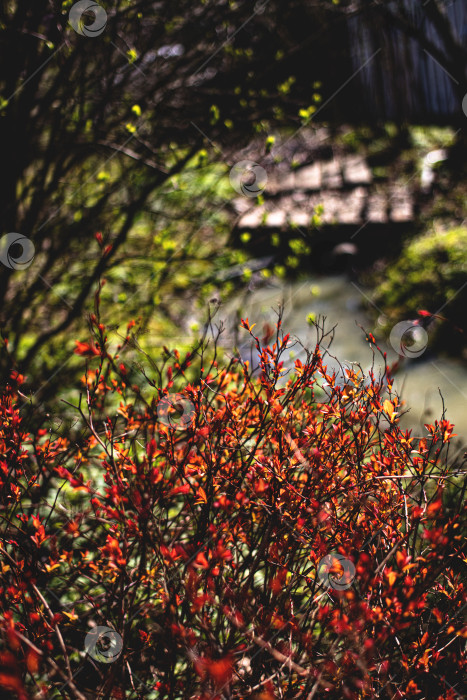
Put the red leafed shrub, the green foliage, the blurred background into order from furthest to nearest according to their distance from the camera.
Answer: the green foliage → the blurred background → the red leafed shrub

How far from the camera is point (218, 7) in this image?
162 inches

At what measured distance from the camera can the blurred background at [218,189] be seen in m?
3.88

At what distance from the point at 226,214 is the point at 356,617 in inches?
268

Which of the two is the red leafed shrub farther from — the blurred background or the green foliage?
the green foliage

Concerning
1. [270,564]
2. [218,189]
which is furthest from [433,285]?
[270,564]

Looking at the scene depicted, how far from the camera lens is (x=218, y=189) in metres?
8.23

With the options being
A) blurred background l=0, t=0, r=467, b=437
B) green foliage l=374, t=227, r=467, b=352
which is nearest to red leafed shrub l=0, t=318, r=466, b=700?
blurred background l=0, t=0, r=467, b=437

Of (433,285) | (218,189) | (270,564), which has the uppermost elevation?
(218,189)

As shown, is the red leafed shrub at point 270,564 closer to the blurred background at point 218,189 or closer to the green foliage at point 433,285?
the blurred background at point 218,189

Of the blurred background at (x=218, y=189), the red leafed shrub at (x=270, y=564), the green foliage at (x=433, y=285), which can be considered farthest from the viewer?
the green foliage at (x=433, y=285)

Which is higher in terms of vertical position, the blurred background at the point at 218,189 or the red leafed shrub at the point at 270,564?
the blurred background at the point at 218,189

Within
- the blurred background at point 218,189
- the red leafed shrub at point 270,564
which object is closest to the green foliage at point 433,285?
the blurred background at point 218,189

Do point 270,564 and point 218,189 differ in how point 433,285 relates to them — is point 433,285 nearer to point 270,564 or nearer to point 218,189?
point 218,189

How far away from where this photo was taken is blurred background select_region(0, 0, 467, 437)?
12.7 ft
